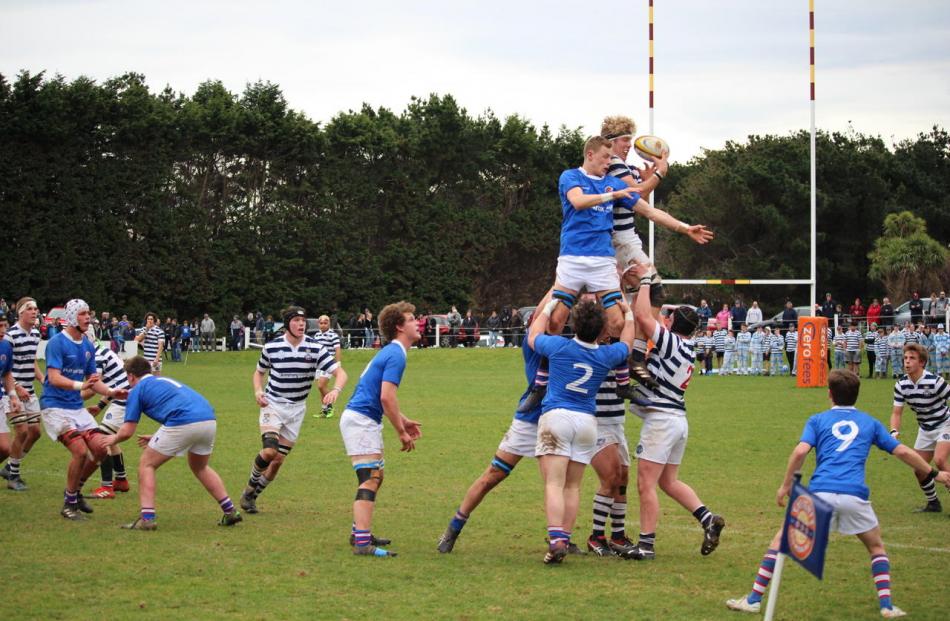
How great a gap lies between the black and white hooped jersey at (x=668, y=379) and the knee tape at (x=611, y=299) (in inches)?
21.2

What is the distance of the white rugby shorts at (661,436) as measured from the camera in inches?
359

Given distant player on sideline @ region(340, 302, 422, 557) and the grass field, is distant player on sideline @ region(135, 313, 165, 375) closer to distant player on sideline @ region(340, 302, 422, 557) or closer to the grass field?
the grass field

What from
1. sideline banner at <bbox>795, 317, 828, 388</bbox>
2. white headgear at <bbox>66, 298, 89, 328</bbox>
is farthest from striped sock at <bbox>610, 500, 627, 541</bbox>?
sideline banner at <bbox>795, 317, 828, 388</bbox>

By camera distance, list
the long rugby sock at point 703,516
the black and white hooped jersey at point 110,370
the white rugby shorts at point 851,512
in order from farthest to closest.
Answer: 1. the black and white hooped jersey at point 110,370
2. the long rugby sock at point 703,516
3. the white rugby shorts at point 851,512

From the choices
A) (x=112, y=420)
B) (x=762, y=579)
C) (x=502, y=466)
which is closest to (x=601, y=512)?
(x=502, y=466)

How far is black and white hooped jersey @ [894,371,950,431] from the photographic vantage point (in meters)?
11.6

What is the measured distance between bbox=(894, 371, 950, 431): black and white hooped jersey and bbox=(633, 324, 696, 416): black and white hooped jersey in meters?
3.54

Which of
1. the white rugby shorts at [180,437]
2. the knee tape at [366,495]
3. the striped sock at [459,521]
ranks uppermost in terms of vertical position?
the white rugby shorts at [180,437]

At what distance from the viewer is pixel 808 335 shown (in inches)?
1179

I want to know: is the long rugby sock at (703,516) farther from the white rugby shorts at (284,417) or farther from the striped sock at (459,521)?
the white rugby shorts at (284,417)

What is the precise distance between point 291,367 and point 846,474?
6451 mm

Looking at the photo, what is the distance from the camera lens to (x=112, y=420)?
44.1 ft

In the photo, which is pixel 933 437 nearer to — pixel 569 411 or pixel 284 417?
pixel 569 411

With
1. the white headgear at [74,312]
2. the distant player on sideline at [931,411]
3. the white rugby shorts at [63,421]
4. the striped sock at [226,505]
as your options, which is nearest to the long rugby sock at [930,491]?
the distant player on sideline at [931,411]
